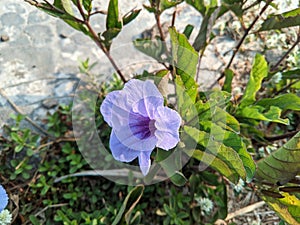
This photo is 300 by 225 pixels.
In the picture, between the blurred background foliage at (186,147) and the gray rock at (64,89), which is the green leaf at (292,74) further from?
the gray rock at (64,89)

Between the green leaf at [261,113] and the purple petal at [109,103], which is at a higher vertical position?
the purple petal at [109,103]

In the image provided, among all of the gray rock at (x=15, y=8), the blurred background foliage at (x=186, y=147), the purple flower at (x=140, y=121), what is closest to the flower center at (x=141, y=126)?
the purple flower at (x=140, y=121)

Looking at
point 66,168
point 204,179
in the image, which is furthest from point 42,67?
point 204,179

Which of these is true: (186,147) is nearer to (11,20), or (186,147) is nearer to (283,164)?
(283,164)

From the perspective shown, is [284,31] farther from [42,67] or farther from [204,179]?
Result: [42,67]

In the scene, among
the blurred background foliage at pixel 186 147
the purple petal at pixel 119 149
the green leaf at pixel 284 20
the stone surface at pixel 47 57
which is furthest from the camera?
the stone surface at pixel 47 57

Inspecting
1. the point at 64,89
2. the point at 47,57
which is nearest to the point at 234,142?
the point at 64,89
